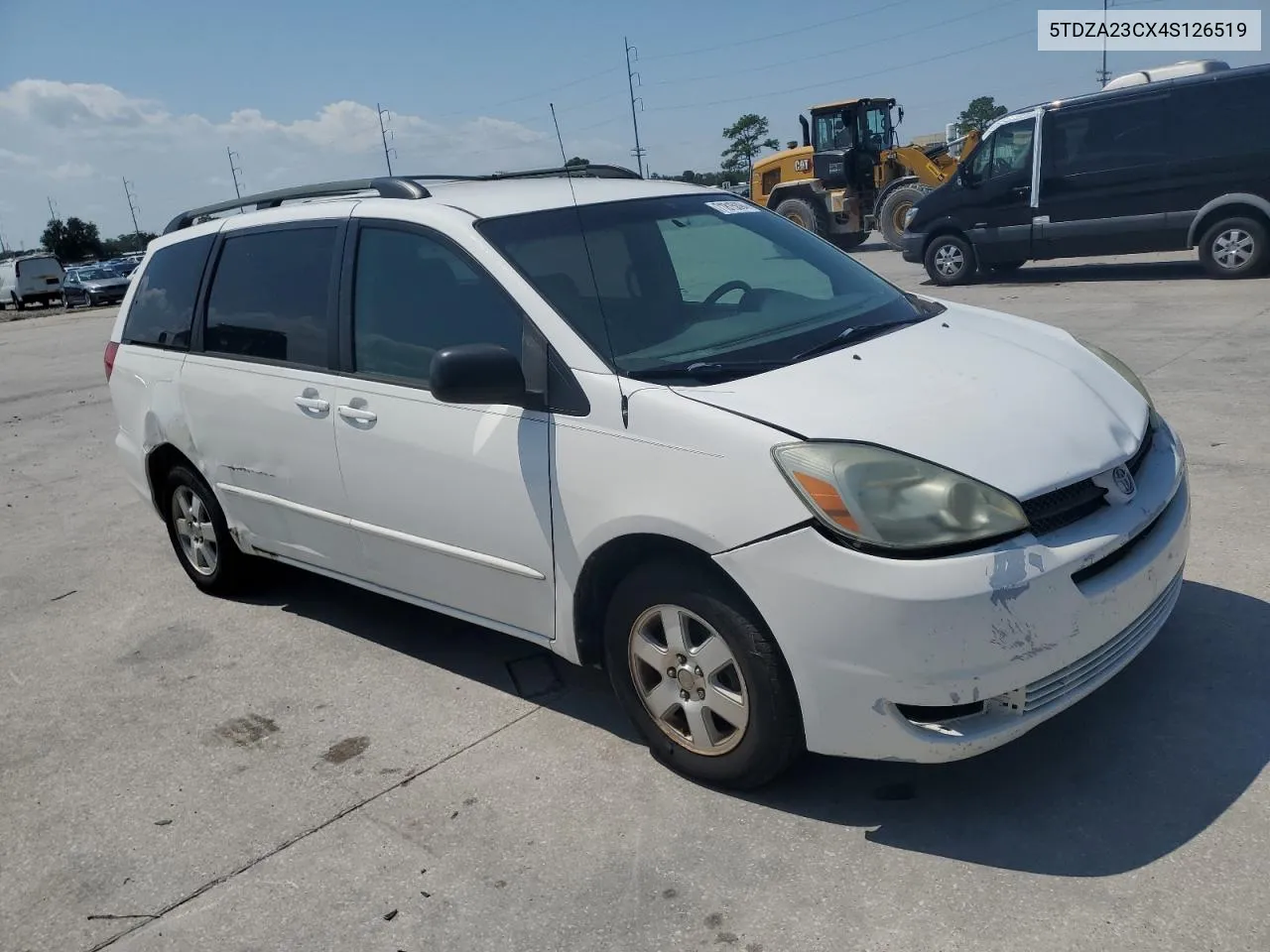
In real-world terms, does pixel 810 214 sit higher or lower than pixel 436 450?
lower

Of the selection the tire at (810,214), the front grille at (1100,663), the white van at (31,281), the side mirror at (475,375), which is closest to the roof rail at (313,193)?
the side mirror at (475,375)

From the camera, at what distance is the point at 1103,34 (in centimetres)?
3097

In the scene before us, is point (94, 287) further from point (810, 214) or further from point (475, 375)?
point (475, 375)

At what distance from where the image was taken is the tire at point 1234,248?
40.6ft

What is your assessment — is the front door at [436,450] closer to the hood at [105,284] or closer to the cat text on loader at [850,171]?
the cat text on loader at [850,171]

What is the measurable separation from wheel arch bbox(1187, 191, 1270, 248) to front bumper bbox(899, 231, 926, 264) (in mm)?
3663

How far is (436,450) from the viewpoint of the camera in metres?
3.70

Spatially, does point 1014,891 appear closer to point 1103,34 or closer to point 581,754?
point 581,754

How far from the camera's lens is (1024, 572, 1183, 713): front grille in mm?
2824

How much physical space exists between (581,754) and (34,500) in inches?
233

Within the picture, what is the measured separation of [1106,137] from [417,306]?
11906 millimetres

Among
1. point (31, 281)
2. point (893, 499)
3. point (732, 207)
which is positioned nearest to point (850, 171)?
point (732, 207)

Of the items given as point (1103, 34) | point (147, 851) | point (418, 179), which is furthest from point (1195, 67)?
point (1103, 34)

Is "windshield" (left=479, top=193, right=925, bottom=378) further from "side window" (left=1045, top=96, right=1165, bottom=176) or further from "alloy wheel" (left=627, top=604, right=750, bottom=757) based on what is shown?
"side window" (left=1045, top=96, right=1165, bottom=176)
